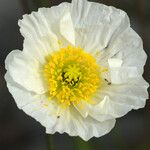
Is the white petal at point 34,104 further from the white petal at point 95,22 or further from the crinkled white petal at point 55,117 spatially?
the white petal at point 95,22

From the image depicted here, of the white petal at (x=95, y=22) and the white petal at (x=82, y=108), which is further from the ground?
the white petal at (x=95, y=22)

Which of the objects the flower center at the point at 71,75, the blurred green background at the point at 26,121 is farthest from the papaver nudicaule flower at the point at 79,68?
the blurred green background at the point at 26,121

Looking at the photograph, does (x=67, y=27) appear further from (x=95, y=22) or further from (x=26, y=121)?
(x=26, y=121)

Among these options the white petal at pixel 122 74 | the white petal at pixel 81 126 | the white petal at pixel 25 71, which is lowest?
the white petal at pixel 81 126

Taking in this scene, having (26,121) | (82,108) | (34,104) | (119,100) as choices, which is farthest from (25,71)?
(26,121)

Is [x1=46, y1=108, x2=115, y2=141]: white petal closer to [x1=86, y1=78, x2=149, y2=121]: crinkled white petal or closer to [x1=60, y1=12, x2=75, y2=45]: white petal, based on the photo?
[x1=86, y1=78, x2=149, y2=121]: crinkled white petal

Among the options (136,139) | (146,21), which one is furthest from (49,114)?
(146,21)

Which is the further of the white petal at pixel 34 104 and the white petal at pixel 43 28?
the white petal at pixel 43 28

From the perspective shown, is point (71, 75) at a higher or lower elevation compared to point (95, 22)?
lower
